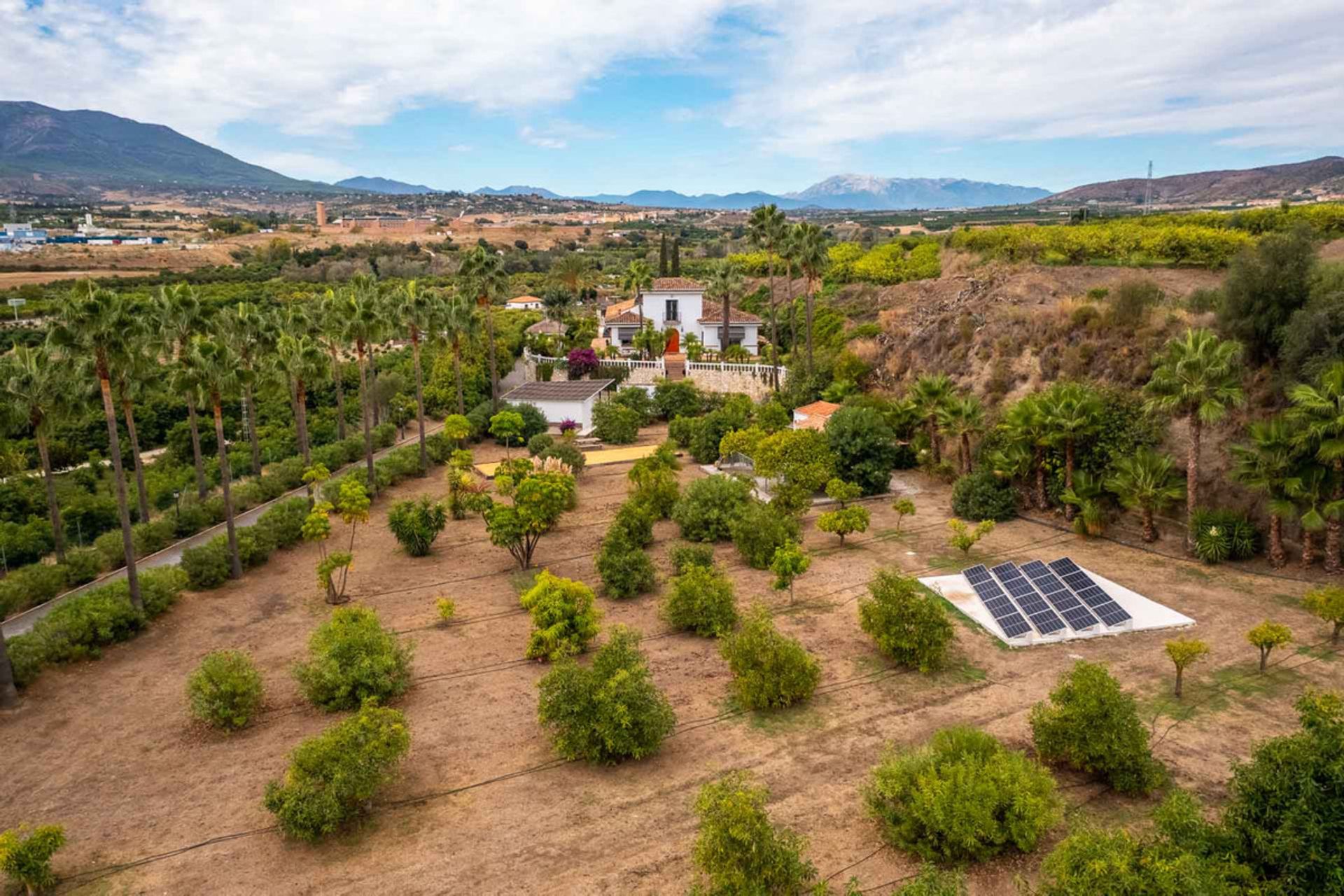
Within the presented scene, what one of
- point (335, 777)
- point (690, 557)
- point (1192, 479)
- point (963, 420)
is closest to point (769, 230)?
point (963, 420)

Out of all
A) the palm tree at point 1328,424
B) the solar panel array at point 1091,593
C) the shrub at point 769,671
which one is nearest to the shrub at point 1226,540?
the palm tree at point 1328,424

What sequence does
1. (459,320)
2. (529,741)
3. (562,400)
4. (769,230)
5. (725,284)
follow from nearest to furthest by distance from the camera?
(529,741), (459,320), (562,400), (769,230), (725,284)

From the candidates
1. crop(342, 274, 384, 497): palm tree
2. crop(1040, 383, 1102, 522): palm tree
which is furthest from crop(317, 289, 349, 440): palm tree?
crop(1040, 383, 1102, 522): palm tree

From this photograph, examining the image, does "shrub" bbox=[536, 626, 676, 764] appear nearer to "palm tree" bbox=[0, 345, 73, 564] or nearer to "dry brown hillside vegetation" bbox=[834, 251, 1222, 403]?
"palm tree" bbox=[0, 345, 73, 564]

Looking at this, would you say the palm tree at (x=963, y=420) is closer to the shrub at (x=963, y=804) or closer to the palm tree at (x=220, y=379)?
the shrub at (x=963, y=804)

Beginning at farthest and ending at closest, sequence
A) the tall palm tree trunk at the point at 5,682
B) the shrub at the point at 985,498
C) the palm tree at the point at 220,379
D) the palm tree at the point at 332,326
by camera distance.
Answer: the palm tree at the point at 332,326 < the shrub at the point at 985,498 < the palm tree at the point at 220,379 < the tall palm tree trunk at the point at 5,682

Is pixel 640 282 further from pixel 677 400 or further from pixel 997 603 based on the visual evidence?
pixel 997 603
